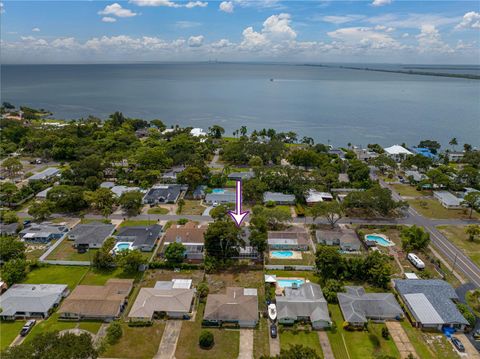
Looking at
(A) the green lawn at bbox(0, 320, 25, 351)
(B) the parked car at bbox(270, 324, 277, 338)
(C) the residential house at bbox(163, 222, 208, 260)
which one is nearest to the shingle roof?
(B) the parked car at bbox(270, 324, 277, 338)

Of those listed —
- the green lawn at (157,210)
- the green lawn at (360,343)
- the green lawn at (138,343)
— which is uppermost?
the green lawn at (157,210)

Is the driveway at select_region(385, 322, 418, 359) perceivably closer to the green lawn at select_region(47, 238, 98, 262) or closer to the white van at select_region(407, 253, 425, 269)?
the white van at select_region(407, 253, 425, 269)

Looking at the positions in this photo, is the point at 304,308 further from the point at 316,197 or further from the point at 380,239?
the point at 316,197

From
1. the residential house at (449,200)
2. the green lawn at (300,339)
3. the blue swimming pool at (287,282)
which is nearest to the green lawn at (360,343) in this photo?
the green lawn at (300,339)

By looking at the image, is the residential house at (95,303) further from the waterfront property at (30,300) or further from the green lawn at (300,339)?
the green lawn at (300,339)

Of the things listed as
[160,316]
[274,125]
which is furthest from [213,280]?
[274,125]

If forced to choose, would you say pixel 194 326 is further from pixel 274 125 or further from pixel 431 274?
pixel 274 125
